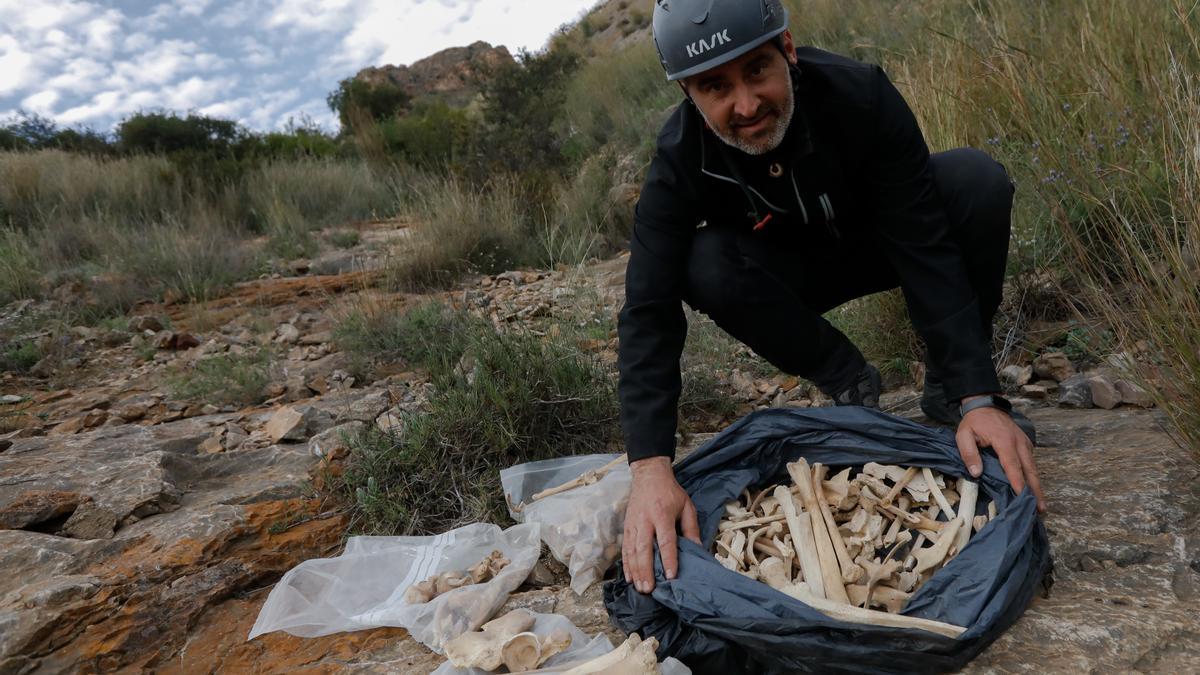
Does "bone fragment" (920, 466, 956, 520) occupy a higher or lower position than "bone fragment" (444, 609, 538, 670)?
lower

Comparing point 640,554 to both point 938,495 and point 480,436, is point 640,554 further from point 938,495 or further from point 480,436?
point 480,436

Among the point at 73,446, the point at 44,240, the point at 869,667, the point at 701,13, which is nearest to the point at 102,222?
the point at 44,240

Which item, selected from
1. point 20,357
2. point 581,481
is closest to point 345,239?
point 20,357

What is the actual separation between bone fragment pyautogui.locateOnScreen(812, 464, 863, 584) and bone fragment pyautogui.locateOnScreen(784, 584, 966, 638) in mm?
129

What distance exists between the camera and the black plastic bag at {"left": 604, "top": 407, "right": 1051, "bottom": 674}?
136cm

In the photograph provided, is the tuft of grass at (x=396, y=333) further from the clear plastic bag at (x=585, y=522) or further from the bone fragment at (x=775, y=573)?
the bone fragment at (x=775, y=573)

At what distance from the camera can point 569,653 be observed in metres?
1.60

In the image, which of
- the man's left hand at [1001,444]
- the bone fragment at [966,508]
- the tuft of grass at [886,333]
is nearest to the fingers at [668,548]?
the bone fragment at [966,508]

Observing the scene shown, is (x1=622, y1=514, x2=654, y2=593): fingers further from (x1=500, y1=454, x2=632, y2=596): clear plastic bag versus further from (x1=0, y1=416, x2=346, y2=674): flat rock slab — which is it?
(x1=0, y1=416, x2=346, y2=674): flat rock slab

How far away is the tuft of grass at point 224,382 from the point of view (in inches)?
154

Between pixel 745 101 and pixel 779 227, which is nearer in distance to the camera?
pixel 745 101

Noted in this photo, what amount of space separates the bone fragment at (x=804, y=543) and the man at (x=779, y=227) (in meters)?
0.23

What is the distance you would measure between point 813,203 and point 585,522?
42.0 inches

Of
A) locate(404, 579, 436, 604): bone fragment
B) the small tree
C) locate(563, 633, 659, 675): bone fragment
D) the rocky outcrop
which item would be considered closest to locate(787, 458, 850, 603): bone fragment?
locate(563, 633, 659, 675): bone fragment
